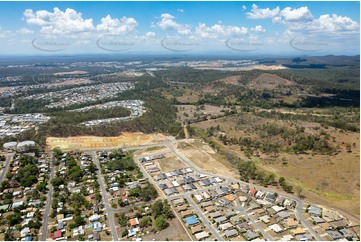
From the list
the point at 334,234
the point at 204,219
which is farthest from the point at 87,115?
the point at 334,234

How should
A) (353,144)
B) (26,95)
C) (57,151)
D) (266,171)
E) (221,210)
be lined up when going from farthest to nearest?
1. (26,95)
2. (353,144)
3. (57,151)
4. (266,171)
5. (221,210)

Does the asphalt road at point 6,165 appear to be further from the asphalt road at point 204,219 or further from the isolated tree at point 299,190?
the isolated tree at point 299,190

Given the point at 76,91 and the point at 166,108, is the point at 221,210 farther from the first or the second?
the point at 76,91

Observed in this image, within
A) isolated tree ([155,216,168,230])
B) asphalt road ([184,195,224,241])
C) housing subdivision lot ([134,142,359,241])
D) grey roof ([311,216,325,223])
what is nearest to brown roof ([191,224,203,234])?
housing subdivision lot ([134,142,359,241])

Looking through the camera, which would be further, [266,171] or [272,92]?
[272,92]

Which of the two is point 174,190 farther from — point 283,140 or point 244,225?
point 283,140

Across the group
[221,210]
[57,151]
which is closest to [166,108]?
[57,151]

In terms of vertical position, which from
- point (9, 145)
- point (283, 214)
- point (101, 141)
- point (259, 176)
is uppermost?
point (9, 145)
